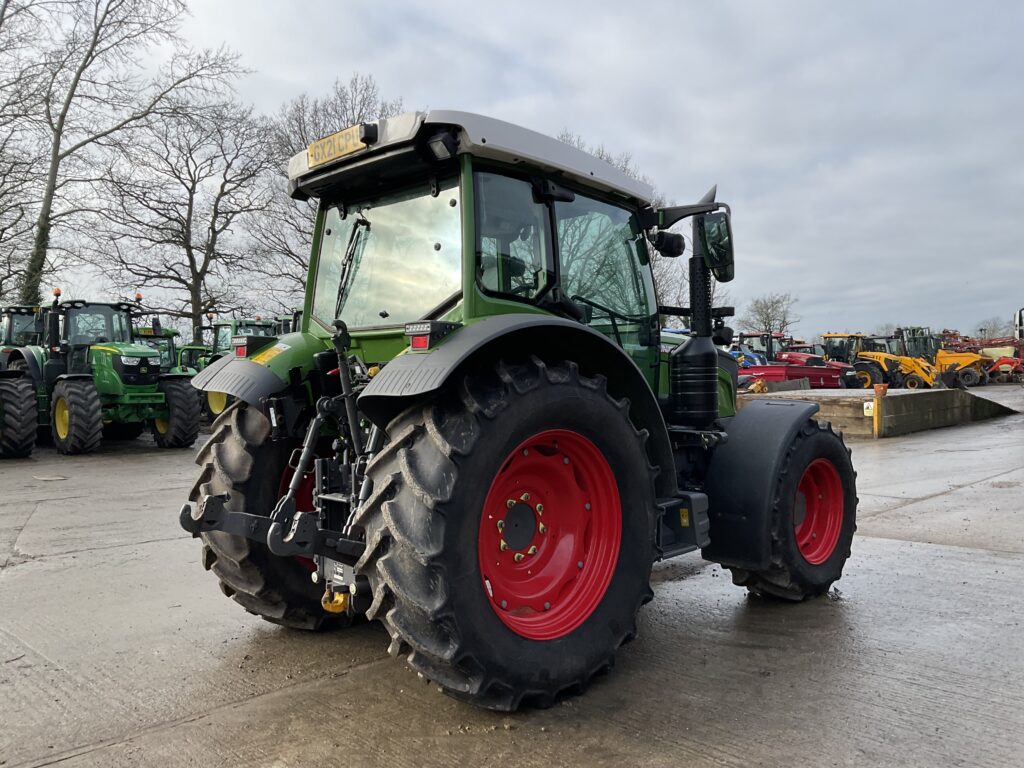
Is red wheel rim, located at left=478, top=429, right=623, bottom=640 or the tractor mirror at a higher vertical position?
the tractor mirror

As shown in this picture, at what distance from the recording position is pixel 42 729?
2.90m

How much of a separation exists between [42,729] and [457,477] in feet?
6.13

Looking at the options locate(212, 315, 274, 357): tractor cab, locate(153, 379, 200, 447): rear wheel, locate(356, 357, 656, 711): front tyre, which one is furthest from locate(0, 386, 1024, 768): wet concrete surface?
locate(212, 315, 274, 357): tractor cab

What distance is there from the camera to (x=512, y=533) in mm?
3225

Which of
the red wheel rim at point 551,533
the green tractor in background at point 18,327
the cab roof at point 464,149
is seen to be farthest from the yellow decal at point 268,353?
the green tractor in background at point 18,327

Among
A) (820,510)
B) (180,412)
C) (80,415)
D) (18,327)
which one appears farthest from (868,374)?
(18,327)

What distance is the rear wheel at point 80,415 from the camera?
41.1 ft

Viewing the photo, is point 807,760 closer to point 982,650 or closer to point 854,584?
point 982,650

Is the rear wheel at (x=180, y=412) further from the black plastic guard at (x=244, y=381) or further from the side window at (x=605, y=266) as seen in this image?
the side window at (x=605, y=266)

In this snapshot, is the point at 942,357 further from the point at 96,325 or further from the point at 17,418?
the point at 17,418

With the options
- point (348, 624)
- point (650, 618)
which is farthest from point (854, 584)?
point (348, 624)

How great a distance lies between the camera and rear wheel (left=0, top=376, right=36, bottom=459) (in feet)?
39.8

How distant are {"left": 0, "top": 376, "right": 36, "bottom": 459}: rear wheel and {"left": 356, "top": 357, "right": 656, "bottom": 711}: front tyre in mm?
11773

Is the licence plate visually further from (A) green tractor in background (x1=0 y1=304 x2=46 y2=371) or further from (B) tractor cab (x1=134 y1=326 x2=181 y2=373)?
(A) green tractor in background (x1=0 y1=304 x2=46 y2=371)
